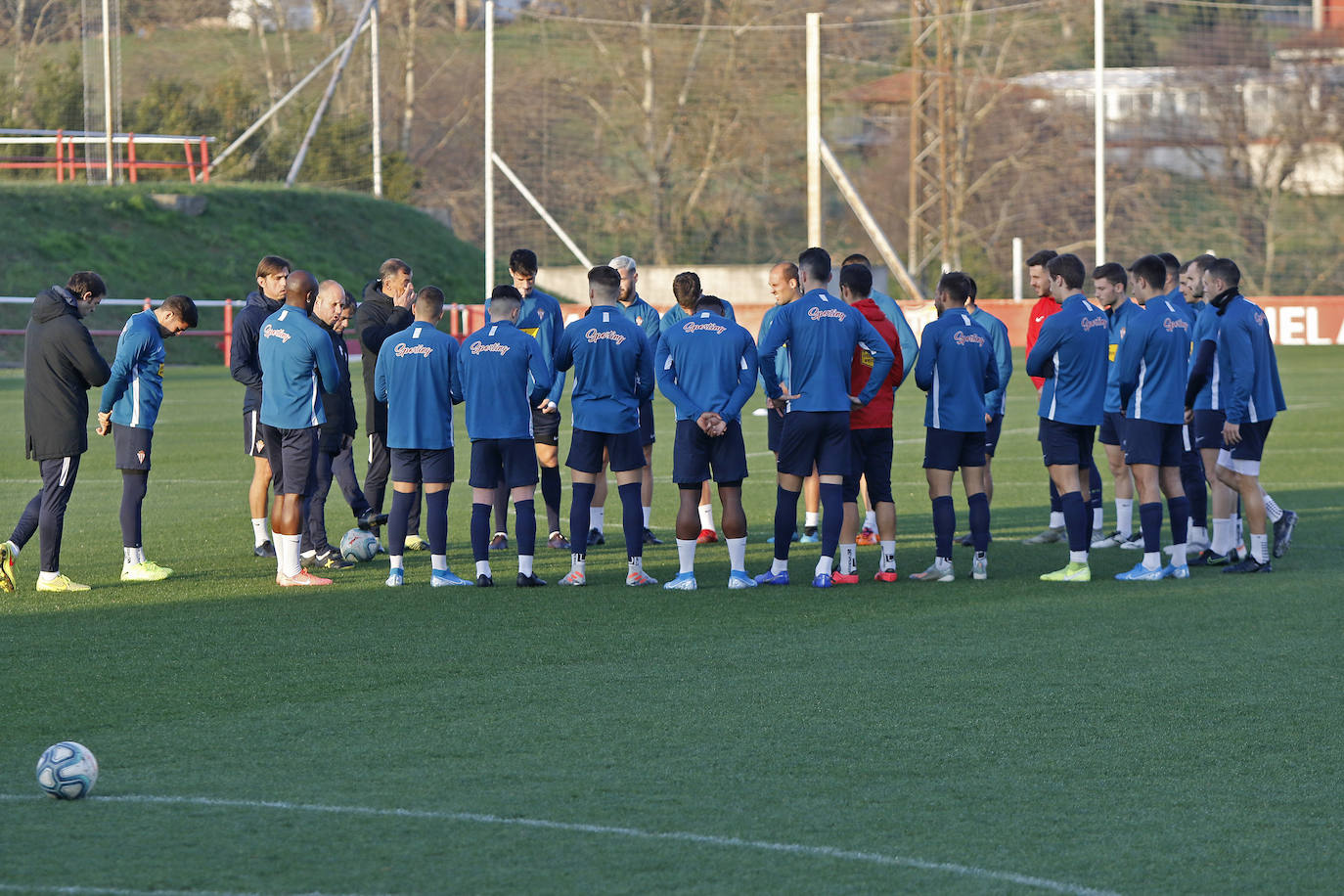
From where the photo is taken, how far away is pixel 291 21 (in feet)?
192

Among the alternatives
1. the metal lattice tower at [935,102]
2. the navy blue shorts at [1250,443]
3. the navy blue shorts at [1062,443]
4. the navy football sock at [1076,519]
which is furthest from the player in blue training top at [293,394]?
the metal lattice tower at [935,102]

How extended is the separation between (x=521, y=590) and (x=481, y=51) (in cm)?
4966

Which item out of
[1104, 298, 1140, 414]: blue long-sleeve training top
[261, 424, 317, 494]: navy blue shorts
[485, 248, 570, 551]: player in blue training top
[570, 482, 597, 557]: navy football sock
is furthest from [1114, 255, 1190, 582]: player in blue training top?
[261, 424, 317, 494]: navy blue shorts

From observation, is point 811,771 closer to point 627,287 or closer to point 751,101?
point 627,287

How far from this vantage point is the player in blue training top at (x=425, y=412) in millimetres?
10398

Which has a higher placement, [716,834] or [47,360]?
[47,360]

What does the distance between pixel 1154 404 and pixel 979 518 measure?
132 centimetres

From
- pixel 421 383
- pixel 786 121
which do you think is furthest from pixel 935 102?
pixel 421 383

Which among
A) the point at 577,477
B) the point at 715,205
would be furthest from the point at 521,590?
the point at 715,205

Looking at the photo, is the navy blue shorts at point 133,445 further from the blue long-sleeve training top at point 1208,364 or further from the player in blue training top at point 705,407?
the blue long-sleeve training top at point 1208,364

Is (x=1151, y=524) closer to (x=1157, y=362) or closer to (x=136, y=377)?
(x=1157, y=362)

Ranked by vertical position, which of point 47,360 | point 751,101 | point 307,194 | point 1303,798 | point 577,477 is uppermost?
point 751,101

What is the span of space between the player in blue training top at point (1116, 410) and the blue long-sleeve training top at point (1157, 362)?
0.97 feet

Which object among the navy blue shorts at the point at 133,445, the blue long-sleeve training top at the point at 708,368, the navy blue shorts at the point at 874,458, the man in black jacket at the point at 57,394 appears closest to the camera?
the man in black jacket at the point at 57,394
